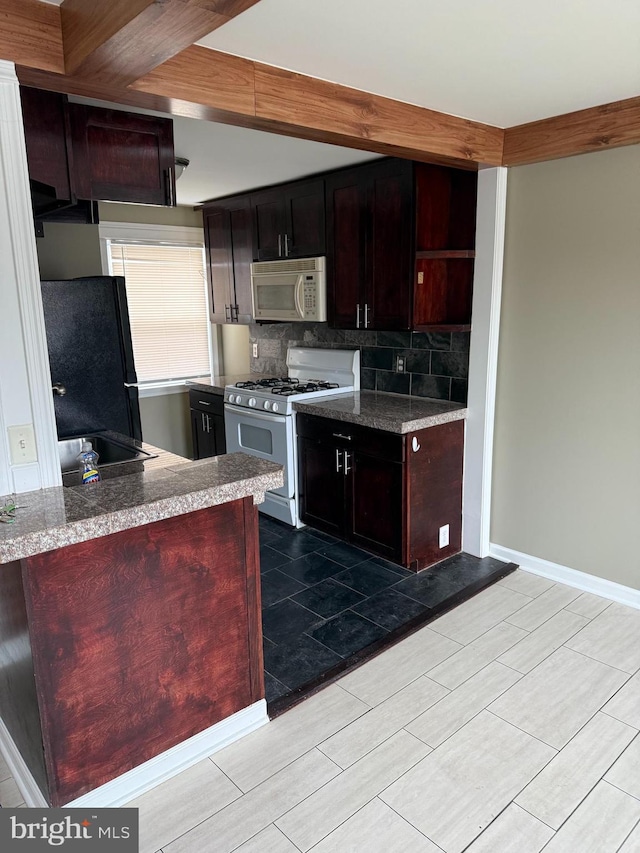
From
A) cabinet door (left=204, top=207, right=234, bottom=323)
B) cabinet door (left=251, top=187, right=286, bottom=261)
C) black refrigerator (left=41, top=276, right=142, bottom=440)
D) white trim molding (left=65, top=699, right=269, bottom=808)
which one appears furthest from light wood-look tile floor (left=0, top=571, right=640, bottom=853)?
cabinet door (left=204, top=207, right=234, bottom=323)

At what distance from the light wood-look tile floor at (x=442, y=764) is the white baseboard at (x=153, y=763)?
32mm

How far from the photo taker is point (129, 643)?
1827 mm

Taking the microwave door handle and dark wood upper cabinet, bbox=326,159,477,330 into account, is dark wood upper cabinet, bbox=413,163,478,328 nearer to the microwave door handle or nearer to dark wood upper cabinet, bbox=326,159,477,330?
dark wood upper cabinet, bbox=326,159,477,330

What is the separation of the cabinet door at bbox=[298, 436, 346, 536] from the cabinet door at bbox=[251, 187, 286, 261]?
57.2 inches

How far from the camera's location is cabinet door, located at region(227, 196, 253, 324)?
174 inches

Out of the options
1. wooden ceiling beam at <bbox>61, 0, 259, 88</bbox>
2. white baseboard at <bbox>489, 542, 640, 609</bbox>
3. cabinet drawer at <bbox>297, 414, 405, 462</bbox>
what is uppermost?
wooden ceiling beam at <bbox>61, 0, 259, 88</bbox>

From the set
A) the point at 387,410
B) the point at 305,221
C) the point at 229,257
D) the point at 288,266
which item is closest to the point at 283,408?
the point at 387,410

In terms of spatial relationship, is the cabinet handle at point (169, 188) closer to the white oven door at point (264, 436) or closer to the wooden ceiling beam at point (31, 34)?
the wooden ceiling beam at point (31, 34)

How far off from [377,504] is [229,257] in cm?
245

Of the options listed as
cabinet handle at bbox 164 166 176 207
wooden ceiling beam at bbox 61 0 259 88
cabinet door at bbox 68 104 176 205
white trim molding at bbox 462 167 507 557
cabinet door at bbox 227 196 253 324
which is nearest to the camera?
wooden ceiling beam at bbox 61 0 259 88

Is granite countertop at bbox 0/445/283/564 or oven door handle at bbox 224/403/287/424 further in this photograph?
oven door handle at bbox 224/403/287/424

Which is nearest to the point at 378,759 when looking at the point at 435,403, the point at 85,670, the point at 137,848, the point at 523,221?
the point at 137,848

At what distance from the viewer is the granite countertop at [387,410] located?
3.17 metres

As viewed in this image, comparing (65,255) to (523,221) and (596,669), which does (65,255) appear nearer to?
(523,221)
